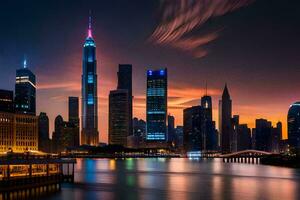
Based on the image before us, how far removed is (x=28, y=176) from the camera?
242 ft

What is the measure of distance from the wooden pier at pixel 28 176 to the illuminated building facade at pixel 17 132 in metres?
79.8

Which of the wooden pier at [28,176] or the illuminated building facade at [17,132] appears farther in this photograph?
the illuminated building facade at [17,132]

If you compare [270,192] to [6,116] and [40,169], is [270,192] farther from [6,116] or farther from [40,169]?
[6,116]

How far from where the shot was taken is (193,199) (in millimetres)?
70250

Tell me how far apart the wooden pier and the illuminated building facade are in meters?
79.8

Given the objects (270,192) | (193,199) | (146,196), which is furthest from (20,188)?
(270,192)

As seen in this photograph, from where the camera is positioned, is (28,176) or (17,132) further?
(17,132)

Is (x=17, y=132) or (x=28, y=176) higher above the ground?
(x=17, y=132)

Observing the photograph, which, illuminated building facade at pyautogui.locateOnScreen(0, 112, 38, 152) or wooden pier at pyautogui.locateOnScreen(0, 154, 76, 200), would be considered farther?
illuminated building facade at pyautogui.locateOnScreen(0, 112, 38, 152)

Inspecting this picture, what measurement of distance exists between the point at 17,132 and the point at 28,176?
9234 centimetres

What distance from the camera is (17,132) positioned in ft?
533

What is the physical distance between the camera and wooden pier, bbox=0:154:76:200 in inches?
2650

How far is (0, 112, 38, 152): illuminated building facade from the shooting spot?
6230 inches

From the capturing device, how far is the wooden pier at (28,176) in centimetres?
6731
